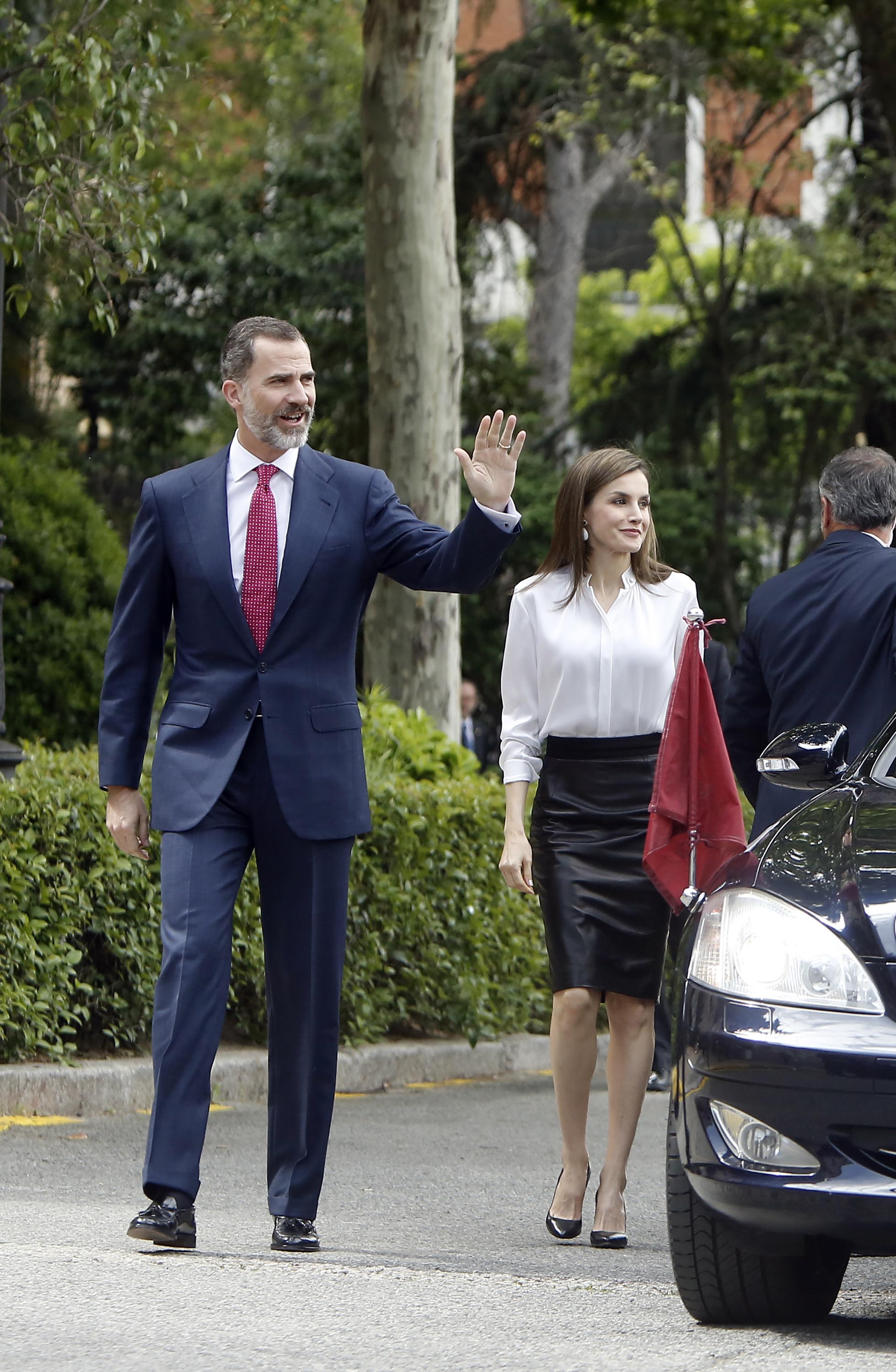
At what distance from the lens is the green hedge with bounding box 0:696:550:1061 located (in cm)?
703

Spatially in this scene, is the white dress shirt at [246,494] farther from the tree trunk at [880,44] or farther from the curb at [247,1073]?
the tree trunk at [880,44]

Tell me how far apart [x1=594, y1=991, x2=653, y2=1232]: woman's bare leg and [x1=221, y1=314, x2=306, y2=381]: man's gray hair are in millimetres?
1822

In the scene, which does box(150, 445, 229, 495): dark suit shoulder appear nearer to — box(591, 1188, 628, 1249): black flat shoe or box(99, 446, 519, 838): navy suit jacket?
box(99, 446, 519, 838): navy suit jacket

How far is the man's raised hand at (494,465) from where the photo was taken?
14.6 ft

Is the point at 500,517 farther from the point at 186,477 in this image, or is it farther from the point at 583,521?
the point at 583,521

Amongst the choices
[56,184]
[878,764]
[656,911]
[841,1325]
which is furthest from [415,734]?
[841,1325]

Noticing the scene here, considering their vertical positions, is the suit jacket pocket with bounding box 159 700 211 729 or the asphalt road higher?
the suit jacket pocket with bounding box 159 700 211 729

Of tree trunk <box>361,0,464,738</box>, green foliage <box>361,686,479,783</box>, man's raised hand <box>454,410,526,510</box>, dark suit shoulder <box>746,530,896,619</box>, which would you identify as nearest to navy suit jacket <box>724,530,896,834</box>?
dark suit shoulder <box>746,530,896,619</box>

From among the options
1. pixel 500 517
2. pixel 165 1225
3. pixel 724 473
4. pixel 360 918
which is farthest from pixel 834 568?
pixel 724 473

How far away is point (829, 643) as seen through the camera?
18.0 feet

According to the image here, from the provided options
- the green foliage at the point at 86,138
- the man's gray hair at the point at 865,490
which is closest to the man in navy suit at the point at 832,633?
the man's gray hair at the point at 865,490

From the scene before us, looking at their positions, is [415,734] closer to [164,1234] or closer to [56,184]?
[56,184]

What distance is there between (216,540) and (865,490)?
199cm

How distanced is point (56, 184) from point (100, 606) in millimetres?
3944
